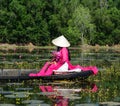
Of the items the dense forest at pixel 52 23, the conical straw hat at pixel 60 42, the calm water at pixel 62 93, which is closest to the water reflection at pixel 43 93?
the calm water at pixel 62 93

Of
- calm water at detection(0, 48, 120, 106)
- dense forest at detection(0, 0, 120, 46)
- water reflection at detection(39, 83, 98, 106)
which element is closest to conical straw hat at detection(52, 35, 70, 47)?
calm water at detection(0, 48, 120, 106)

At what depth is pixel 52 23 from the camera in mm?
85875

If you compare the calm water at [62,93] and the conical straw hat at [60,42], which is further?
the conical straw hat at [60,42]

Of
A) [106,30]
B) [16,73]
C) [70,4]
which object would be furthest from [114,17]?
[16,73]

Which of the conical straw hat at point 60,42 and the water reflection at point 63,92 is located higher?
the conical straw hat at point 60,42

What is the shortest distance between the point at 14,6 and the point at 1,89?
70.6 meters

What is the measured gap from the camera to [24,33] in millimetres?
84250

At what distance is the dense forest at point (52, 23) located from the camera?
277 feet

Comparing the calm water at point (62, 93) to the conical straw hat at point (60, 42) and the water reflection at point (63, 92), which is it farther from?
the conical straw hat at point (60, 42)

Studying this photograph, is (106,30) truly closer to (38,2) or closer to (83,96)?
(38,2)

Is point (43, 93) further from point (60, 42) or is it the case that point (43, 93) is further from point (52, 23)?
point (52, 23)

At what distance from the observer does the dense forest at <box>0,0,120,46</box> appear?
8438cm

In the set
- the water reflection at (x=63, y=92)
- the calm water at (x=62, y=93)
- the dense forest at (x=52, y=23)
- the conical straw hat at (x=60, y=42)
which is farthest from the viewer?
the dense forest at (x=52, y=23)

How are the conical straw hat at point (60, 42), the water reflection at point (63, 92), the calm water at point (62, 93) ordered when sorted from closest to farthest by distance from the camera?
the calm water at point (62, 93)
the water reflection at point (63, 92)
the conical straw hat at point (60, 42)
